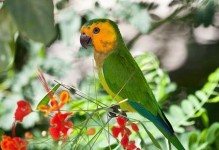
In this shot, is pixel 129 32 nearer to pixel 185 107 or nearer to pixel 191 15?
pixel 191 15

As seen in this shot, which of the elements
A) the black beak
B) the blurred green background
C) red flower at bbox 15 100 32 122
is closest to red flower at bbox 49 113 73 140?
red flower at bbox 15 100 32 122

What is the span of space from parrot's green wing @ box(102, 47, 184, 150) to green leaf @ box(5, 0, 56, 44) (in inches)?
7.6

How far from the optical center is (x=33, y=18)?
Result: 45 centimetres

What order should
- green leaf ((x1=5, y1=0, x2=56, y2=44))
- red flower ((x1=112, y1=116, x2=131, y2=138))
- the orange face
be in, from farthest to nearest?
the orange face
red flower ((x1=112, y1=116, x2=131, y2=138))
green leaf ((x1=5, y1=0, x2=56, y2=44))

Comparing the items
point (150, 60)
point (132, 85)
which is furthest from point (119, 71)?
point (150, 60)

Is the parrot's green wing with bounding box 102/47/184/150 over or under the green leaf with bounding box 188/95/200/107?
over

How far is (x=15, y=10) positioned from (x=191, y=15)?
3.58 ft

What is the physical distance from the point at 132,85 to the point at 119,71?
0.02 m

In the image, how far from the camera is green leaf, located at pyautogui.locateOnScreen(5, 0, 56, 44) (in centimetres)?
44

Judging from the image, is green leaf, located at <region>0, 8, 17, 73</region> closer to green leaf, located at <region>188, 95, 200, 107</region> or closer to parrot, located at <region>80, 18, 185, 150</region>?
parrot, located at <region>80, 18, 185, 150</region>

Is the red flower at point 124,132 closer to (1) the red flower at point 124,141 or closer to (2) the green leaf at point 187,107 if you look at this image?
(1) the red flower at point 124,141

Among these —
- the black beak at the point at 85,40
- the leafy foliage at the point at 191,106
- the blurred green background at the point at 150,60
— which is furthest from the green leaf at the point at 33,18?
the leafy foliage at the point at 191,106

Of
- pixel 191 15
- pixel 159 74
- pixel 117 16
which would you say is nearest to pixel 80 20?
pixel 117 16

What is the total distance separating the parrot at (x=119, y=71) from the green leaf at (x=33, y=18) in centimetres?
18
